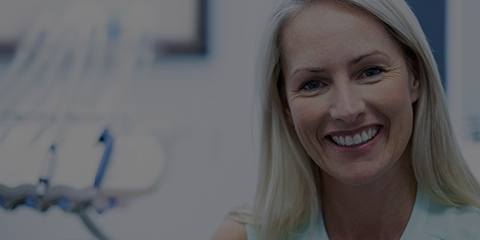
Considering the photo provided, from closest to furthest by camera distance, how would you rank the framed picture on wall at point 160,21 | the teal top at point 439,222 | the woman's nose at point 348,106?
the woman's nose at point 348,106 < the teal top at point 439,222 < the framed picture on wall at point 160,21

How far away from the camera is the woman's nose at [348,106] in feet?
2.44

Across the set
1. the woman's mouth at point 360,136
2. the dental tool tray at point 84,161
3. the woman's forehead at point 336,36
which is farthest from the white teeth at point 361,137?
the dental tool tray at point 84,161

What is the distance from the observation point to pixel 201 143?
1664 mm

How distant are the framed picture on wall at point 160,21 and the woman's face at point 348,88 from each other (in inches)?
31.9

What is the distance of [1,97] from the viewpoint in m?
1.59

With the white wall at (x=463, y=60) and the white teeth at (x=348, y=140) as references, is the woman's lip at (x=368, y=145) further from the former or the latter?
the white wall at (x=463, y=60)

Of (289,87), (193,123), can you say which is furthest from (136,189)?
(193,123)

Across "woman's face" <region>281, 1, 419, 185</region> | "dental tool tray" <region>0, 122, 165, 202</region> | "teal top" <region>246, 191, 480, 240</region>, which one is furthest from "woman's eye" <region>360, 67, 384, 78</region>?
"dental tool tray" <region>0, 122, 165, 202</region>

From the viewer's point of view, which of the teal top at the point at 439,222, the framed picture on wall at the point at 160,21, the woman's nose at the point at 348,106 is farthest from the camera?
the framed picture on wall at the point at 160,21

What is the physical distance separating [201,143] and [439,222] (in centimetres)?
90

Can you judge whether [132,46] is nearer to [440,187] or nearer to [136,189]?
[136,189]

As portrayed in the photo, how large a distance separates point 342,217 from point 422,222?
0.13m

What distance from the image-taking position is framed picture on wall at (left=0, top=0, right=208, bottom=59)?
5.18 ft

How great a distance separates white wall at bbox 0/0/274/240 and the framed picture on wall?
0.04 meters
